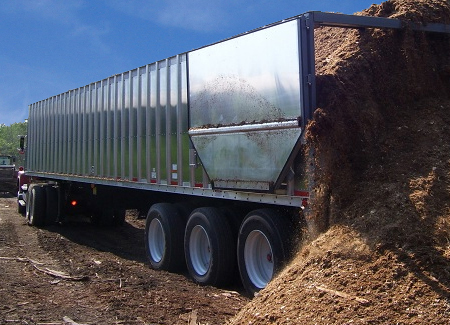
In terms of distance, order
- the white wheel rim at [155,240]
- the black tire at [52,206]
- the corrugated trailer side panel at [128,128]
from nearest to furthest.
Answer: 1. the corrugated trailer side panel at [128,128]
2. the white wheel rim at [155,240]
3. the black tire at [52,206]

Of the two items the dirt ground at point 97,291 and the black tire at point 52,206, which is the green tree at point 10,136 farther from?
the dirt ground at point 97,291

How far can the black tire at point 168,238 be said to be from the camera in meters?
9.71

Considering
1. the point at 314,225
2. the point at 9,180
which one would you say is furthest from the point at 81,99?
the point at 9,180

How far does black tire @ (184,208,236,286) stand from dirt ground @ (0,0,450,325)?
0.26 m

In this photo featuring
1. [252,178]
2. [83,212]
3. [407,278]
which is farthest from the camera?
[83,212]

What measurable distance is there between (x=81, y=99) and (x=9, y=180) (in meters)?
19.8

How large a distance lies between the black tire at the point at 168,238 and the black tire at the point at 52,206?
7.43 metres

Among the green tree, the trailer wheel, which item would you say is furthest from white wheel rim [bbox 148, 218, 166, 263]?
the green tree

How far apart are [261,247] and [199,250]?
178cm

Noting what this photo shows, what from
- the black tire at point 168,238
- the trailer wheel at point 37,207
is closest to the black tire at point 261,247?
the black tire at point 168,238

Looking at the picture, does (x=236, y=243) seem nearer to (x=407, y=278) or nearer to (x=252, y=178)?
(x=252, y=178)

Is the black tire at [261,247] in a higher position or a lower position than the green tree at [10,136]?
lower

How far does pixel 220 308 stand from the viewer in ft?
23.1

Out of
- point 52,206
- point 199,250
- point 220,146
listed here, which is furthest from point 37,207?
point 220,146
